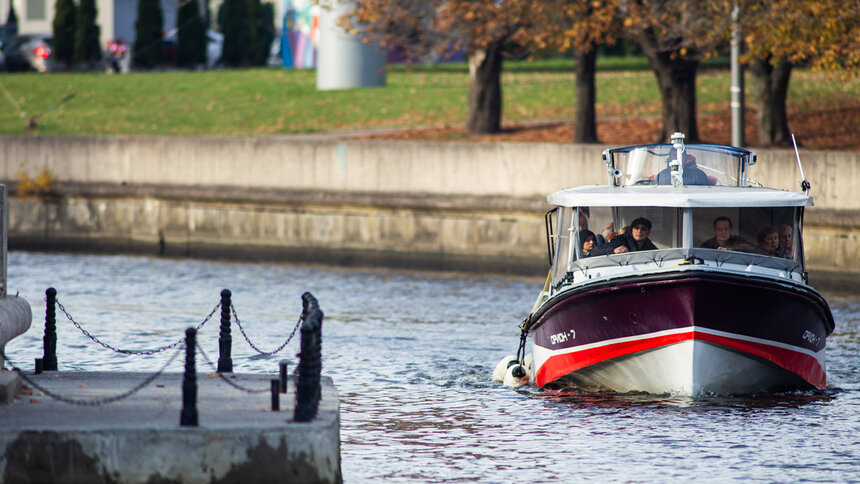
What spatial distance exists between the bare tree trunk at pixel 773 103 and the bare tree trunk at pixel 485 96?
6684 millimetres

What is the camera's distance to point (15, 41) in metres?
54.2

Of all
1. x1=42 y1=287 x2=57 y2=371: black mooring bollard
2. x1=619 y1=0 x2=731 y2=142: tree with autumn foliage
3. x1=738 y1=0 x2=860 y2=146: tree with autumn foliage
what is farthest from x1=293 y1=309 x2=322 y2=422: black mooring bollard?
x1=619 y1=0 x2=731 y2=142: tree with autumn foliage

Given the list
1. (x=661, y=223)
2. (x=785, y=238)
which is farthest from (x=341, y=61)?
(x=785, y=238)

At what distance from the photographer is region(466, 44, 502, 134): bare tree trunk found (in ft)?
115

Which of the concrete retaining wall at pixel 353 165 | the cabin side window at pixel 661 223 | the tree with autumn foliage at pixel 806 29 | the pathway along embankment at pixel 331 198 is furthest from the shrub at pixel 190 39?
the cabin side window at pixel 661 223

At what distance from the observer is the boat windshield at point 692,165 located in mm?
15320

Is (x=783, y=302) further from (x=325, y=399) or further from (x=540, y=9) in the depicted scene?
(x=540, y=9)

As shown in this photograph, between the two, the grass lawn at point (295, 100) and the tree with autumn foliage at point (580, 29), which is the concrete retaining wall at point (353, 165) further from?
the grass lawn at point (295, 100)

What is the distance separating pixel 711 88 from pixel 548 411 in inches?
1138

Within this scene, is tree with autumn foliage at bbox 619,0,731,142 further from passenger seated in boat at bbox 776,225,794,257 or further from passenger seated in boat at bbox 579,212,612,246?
passenger seated in boat at bbox 579,212,612,246

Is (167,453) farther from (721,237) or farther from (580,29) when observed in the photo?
(580,29)

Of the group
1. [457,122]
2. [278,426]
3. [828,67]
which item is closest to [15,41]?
[457,122]

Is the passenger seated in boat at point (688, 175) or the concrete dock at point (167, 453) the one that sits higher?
the passenger seated in boat at point (688, 175)

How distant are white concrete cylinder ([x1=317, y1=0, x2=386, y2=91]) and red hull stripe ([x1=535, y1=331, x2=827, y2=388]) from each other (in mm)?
30075
